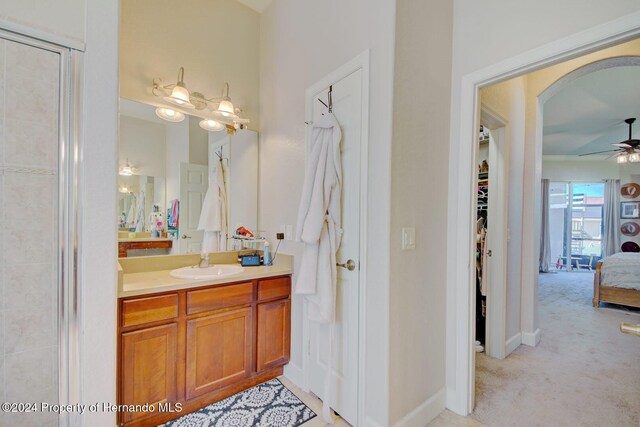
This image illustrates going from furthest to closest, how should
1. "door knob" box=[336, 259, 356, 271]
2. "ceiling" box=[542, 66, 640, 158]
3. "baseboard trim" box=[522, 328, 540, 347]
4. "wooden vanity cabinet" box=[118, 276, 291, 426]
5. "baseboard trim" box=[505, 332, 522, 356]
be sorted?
"ceiling" box=[542, 66, 640, 158], "baseboard trim" box=[522, 328, 540, 347], "baseboard trim" box=[505, 332, 522, 356], "door knob" box=[336, 259, 356, 271], "wooden vanity cabinet" box=[118, 276, 291, 426]

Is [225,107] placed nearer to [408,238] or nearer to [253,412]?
[408,238]

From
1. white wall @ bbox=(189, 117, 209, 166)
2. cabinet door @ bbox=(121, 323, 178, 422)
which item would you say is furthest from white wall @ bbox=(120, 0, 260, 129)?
cabinet door @ bbox=(121, 323, 178, 422)

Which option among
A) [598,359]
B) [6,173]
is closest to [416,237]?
[6,173]

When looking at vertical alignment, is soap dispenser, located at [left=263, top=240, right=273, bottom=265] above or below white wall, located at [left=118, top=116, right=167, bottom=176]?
below

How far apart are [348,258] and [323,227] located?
0.82ft

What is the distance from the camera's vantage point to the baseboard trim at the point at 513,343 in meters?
2.53

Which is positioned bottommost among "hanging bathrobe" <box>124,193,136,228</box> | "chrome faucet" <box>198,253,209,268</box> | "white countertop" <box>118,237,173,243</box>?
"chrome faucet" <box>198,253,209,268</box>

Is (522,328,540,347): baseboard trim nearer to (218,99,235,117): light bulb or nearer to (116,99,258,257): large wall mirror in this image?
(116,99,258,257): large wall mirror

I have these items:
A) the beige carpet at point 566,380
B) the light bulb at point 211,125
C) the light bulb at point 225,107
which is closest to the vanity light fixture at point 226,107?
the light bulb at point 225,107

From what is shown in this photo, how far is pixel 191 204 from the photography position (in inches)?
86.7

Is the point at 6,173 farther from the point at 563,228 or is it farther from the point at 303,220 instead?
the point at 563,228

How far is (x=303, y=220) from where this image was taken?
1696 mm

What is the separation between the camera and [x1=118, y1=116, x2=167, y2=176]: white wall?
1908 millimetres

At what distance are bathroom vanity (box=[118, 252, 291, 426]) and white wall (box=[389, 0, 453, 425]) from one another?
974mm
